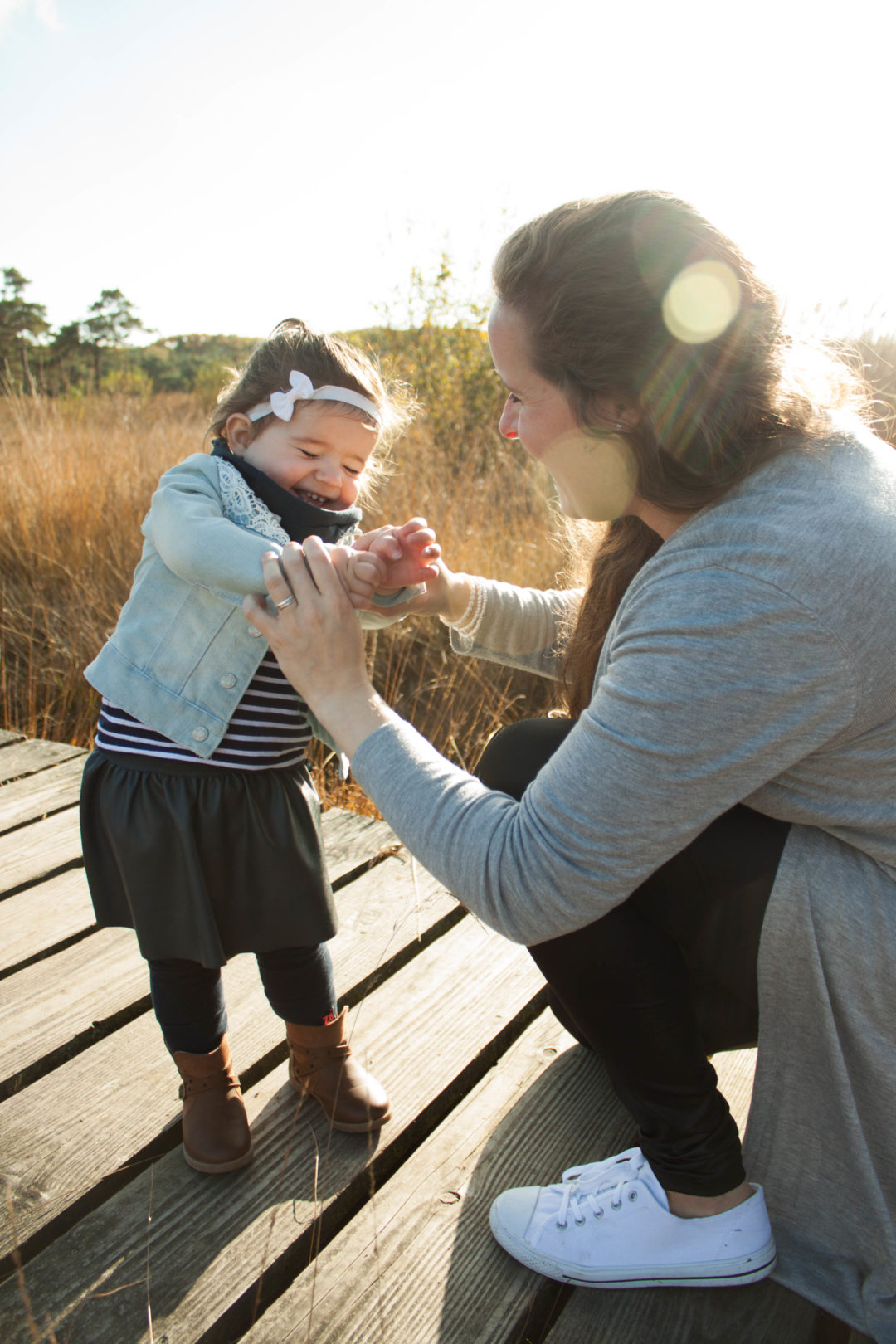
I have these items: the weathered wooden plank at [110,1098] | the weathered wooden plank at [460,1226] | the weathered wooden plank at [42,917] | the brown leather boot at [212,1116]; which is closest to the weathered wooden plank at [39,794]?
the weathered wooden plank at [42,917]

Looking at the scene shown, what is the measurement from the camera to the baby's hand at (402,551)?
51.8 inches

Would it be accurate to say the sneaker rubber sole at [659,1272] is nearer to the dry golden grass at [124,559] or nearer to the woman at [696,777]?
the woman at [696,777]

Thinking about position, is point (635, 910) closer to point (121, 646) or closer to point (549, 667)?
point (549, 667)

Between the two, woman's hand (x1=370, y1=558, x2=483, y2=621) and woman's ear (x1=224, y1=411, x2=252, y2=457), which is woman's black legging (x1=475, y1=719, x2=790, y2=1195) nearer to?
woman's hand (x1=370, y1=558, x2=483, y2=621)

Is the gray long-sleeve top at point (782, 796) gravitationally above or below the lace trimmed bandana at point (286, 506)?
below

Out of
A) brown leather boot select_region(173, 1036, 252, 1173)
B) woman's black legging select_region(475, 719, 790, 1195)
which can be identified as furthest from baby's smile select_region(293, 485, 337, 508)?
brown leather boot select_region(173, 1036, 252, 1173)

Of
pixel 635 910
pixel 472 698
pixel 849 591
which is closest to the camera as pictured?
pixel 849 591

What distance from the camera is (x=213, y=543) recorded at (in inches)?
50.1

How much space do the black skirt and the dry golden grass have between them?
122 centimetres

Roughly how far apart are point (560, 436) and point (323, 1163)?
116cm

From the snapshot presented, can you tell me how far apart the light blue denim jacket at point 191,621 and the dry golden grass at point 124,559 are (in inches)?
52.1

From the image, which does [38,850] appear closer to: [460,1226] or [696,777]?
[460,1226]

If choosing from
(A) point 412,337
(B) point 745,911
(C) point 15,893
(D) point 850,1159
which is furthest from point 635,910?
(A) point 412,337

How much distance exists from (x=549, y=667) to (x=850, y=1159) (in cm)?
104
